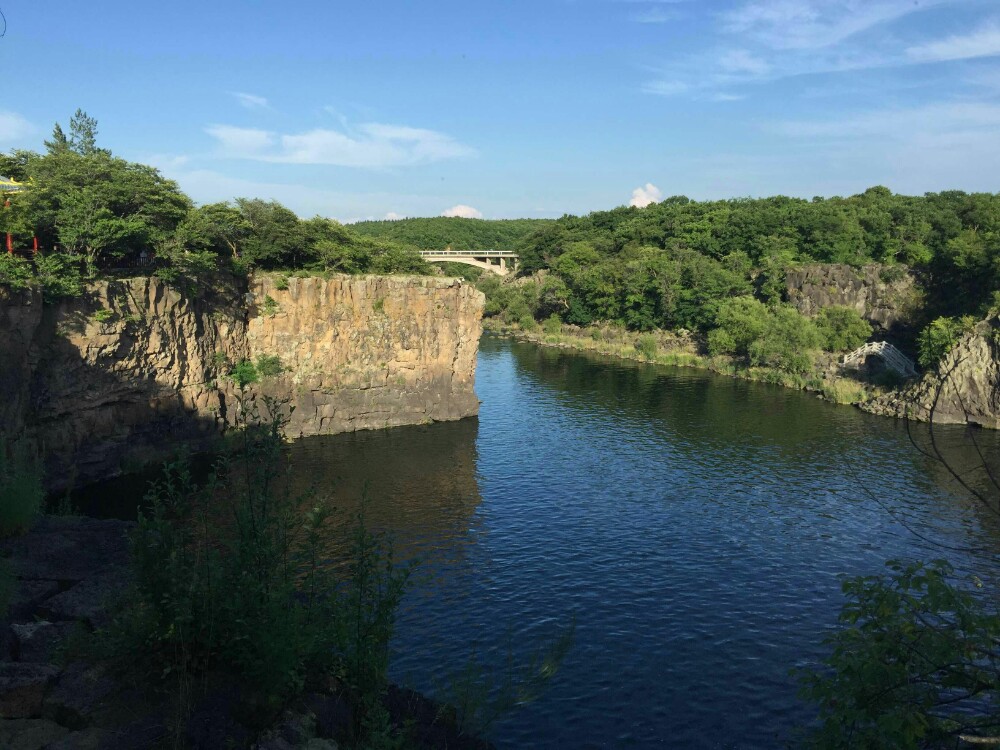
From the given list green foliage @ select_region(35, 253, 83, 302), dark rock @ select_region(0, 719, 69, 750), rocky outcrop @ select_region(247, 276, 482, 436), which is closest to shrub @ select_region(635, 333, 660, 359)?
rocky outcrop @ select_region(247, 276, 482, 436)

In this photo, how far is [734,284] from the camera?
9875cm

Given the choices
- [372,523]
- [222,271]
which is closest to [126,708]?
[372,523]

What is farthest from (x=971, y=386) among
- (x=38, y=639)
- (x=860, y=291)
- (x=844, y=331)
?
(x=38, y=639)

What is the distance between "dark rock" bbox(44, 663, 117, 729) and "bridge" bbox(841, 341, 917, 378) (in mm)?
74274

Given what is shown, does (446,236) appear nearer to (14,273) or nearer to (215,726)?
(14,273)

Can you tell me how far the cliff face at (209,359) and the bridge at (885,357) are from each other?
4230 cm

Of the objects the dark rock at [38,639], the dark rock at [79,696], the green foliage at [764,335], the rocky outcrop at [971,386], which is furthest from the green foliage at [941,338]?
the dark rock at [79,696]

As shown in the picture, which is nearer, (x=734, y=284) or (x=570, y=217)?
(x=734, y=284)

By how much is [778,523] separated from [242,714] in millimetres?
31919

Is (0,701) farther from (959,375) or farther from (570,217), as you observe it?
(570,217)

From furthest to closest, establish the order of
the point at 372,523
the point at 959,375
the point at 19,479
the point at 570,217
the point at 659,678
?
the point at 570,217
the point at 959,375
the point at 372,523
the point at 659,678
the point at 19,479

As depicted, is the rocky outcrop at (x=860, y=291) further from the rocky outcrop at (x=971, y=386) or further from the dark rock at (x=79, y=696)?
the dark rock at (x=79, y=696)

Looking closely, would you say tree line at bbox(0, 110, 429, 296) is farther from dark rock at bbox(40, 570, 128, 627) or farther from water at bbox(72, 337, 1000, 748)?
dark rock at bbox(40, 570, 128, 627)

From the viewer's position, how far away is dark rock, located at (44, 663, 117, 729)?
1213 cm
